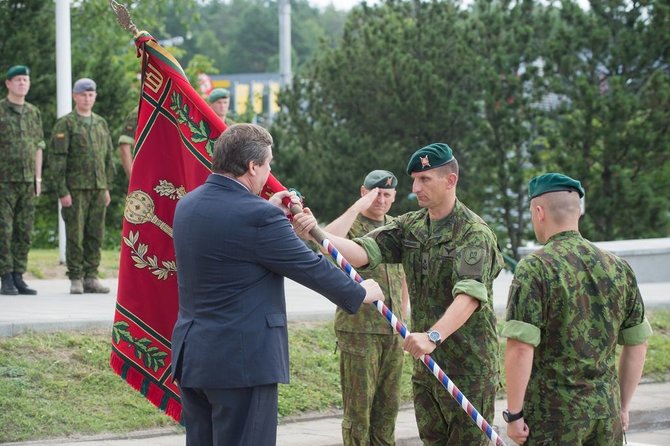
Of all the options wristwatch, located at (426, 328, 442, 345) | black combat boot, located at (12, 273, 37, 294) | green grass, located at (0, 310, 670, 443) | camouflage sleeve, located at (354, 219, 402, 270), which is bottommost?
green grass, located at (0, 310, 670, 443)

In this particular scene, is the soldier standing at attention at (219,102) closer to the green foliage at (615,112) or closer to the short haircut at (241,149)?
the short haircut at (241,149)

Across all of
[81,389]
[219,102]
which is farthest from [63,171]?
[81,389]

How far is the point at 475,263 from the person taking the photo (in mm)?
6258

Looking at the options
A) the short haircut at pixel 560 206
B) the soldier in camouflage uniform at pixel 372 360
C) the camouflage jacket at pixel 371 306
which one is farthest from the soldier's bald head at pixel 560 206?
the camouflage jacket at pixel 371 306

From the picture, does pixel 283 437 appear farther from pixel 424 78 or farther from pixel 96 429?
pixel 424 78

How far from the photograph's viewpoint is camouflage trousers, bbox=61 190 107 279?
1233 centimetres

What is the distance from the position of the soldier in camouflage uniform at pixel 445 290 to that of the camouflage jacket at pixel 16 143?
257 inches

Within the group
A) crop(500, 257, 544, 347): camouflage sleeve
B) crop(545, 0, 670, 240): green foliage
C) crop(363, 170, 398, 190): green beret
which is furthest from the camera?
crop(545, 0, 670, 240): green foliage

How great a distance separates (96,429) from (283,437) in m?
1.42

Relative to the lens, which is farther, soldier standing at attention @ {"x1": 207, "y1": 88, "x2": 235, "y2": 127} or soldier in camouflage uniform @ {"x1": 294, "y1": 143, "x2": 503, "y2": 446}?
soldier standing at attention @ {"x1": 207, "y1": 88, "x2": 235, "y2": 127}

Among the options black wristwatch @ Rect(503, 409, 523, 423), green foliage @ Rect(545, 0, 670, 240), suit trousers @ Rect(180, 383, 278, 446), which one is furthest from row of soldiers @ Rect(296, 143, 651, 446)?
green foliage @ Rect(545, 0, 670, 240)

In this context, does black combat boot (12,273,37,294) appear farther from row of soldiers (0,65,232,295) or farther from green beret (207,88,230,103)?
green beret (207,88,230,103)

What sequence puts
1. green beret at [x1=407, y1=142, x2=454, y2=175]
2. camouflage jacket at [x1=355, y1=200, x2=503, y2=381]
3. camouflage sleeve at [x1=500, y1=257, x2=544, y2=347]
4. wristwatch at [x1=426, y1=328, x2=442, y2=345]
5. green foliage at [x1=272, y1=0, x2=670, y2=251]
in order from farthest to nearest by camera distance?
green foliage at [x1=272, y1=0, x2=670, y2=251] < green beret at [x1=407, y1=142, x2=454, y2=175] < camouflage jacket at [x1=355, y1=200, x2=503, y2=381] < wristwatch at [x1=426, y1=328, x2=442, y2=345] < camouflage sleeve at [x1=500, y1=257, x2=544, y2=347]

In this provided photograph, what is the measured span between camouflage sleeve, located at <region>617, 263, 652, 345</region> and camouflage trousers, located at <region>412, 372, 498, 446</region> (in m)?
1.13
